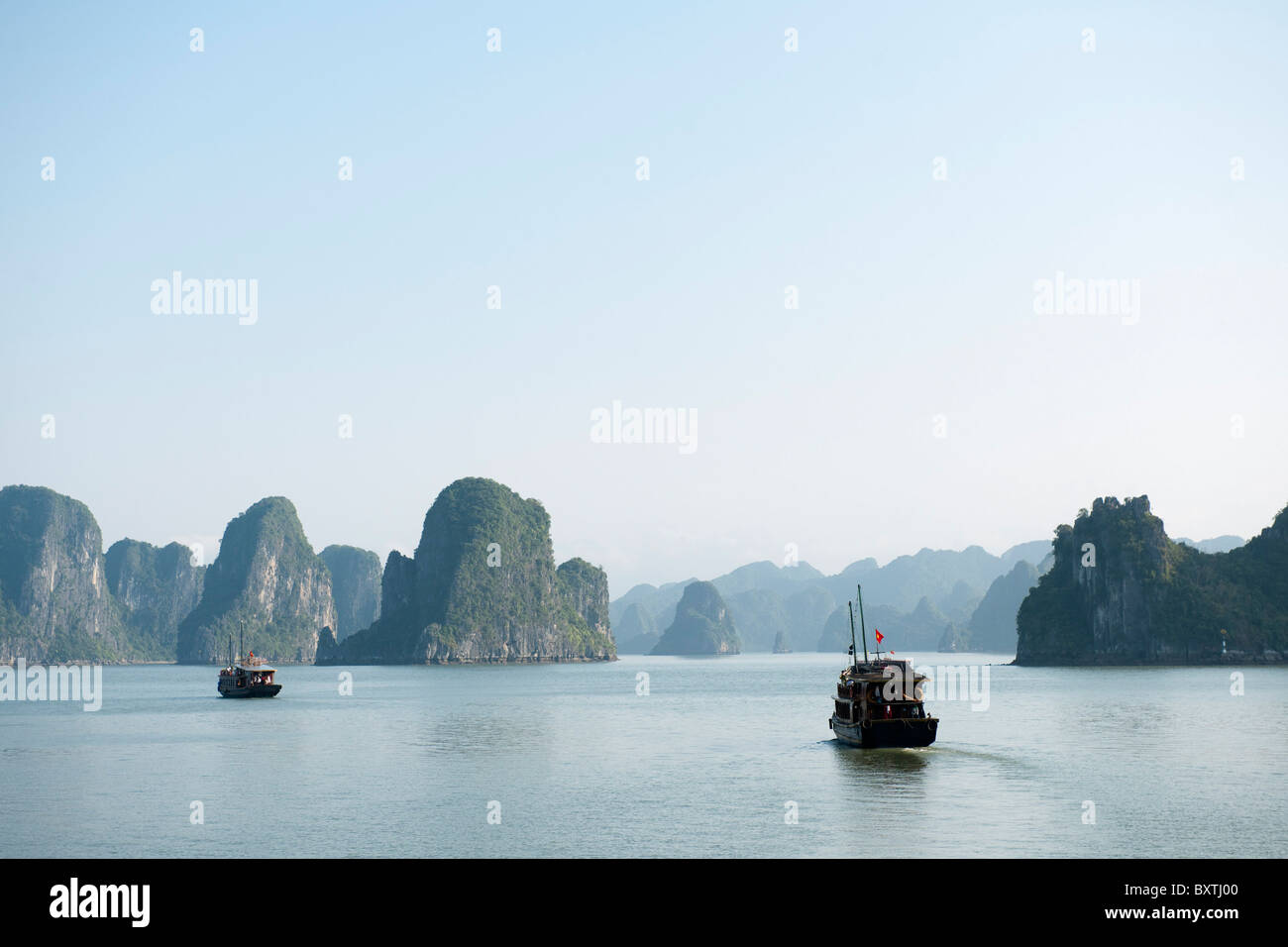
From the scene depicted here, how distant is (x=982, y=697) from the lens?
108188 mm

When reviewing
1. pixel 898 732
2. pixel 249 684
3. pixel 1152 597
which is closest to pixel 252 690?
pixel 249 684

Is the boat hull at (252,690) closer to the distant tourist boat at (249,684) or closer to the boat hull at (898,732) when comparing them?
the distant tourist boat at (249,684)

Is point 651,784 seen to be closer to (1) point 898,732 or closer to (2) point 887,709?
(1) point 898,732

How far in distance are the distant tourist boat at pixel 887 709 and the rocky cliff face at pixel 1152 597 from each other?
421ft

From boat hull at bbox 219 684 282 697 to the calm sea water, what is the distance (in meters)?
30.9

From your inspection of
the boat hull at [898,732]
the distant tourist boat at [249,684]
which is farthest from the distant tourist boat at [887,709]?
the distant tourist boat at [249,684]

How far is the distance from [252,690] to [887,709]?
89.2 metres

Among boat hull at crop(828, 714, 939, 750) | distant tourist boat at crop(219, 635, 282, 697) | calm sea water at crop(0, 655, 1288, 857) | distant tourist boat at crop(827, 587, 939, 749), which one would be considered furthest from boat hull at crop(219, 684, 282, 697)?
boat hull at crop(828, 714, 939, 750)

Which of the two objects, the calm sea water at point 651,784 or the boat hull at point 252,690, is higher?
the calm sea water at point 651,784

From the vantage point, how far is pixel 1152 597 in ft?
566

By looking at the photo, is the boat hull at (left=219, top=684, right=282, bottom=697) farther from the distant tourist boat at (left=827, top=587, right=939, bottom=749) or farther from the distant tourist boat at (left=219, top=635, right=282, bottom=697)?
the distant tourist boat at (left=827, top=587, right=939, bottom=749)

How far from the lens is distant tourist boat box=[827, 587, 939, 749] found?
57375 millimetres

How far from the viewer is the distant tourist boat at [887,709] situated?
188 ft
